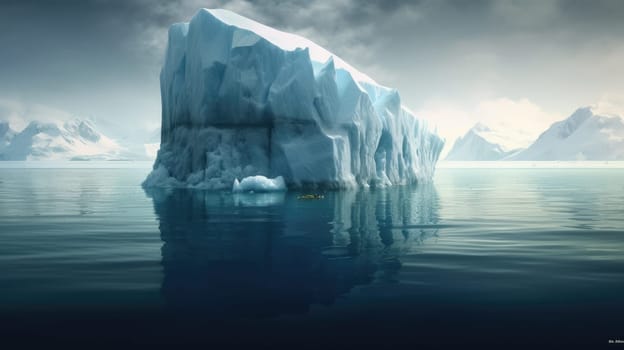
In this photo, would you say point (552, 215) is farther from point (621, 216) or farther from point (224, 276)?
point (224, 276)

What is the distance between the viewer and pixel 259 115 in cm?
3161

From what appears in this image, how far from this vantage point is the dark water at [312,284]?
5.23m

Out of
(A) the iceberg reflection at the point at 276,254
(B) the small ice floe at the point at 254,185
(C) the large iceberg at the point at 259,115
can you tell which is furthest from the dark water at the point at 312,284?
(C) the large iceberg at the point at 259,115

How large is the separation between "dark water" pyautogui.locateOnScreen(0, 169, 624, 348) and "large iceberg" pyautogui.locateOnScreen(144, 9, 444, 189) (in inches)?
672

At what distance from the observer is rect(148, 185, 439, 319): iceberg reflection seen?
6496mm

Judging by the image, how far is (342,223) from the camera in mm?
14945

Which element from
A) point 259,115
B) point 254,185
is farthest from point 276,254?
point 259,115

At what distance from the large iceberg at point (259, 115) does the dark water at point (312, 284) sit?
1707 centimetres

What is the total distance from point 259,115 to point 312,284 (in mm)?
25264

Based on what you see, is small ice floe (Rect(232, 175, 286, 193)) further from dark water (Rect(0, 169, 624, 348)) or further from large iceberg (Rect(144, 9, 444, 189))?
dark water (Rect(0, 169, 624, 348))

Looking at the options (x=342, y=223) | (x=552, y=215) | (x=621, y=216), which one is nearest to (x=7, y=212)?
(x=342, y=223)

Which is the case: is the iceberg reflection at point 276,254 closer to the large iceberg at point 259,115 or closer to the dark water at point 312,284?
the dark water at point 312,284

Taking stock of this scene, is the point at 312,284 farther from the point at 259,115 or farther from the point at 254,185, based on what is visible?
the point at 259,115

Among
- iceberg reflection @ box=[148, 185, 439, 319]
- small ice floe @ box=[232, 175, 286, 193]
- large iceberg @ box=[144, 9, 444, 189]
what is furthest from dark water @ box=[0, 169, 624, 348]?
large iceberg @ box=[144, 9, 444, 189]
